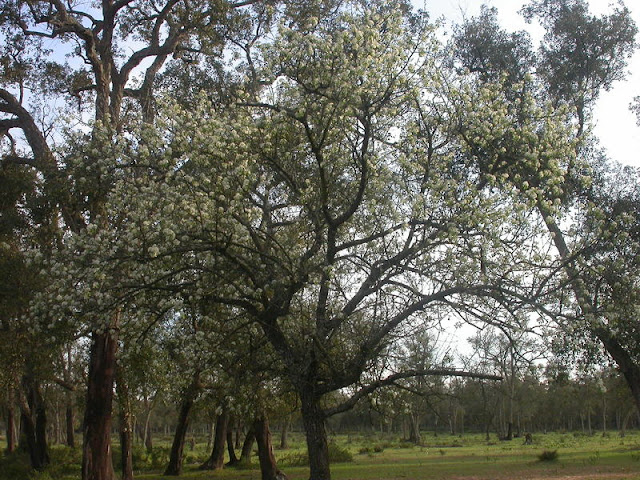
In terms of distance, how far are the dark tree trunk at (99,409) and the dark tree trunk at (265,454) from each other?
18.6 feet

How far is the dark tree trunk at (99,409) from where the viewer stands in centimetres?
1731

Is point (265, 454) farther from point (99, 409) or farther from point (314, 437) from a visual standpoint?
point (314, 437)

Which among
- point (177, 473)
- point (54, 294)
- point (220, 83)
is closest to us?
point (54, 294)

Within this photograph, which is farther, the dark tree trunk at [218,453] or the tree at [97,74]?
the dark tree trunk at [218,453]

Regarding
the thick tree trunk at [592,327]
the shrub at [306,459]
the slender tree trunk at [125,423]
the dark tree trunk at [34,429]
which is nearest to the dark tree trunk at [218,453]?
the shrub at [306,459]

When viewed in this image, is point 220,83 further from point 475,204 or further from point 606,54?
point 606,54

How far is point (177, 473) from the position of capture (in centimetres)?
2866

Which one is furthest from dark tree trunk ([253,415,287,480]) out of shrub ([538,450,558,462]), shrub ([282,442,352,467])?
shrub ([538,450,558,462])

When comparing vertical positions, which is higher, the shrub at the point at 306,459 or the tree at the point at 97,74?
the tree at the point at 97,74

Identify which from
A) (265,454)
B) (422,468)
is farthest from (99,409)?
(422,468)

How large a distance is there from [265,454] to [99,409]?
277 inches

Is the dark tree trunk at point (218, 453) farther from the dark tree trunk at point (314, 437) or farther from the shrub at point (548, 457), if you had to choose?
the dark tree trunk at point (314, 437)

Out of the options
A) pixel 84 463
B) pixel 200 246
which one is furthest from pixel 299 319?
pixel 84 463

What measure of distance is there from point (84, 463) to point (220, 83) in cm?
1230
